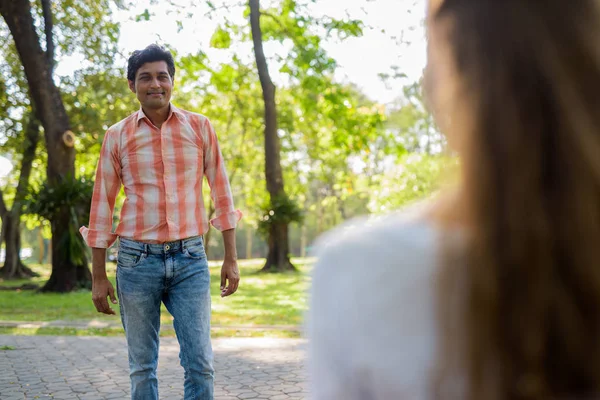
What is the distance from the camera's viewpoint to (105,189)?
4113 mm

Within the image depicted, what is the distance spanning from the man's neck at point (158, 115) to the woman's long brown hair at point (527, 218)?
3.37 metres

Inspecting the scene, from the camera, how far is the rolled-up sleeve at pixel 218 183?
4281 mm

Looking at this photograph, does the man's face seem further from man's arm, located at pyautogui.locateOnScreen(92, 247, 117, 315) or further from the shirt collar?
man's arm, located at pyautogui.locateOnScreen(92, 247, 117, 315)

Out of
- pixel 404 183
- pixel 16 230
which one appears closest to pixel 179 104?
pixel 16 230

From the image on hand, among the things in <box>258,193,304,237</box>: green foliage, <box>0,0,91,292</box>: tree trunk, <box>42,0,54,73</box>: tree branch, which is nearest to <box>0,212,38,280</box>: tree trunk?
<box>258,193,304,237</box>: green foliage

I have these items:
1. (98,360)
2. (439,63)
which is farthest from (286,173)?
(439,63)

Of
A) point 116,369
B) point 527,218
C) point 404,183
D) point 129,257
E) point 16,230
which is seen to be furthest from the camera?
point 404,183

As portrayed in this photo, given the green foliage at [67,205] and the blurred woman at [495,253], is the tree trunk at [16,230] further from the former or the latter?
the blurred woman at [495,253]

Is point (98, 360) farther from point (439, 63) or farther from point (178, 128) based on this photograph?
point (439, 63)

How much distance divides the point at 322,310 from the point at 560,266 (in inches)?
12.5

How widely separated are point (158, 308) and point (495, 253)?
128 inches

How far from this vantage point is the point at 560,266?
3.10 ft

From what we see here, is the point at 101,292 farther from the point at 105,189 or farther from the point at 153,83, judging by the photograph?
the point at 153,83

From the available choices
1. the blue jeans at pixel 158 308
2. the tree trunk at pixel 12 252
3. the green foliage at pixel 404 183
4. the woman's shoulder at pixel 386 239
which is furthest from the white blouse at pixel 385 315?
the green foliage at pixel 404 183
